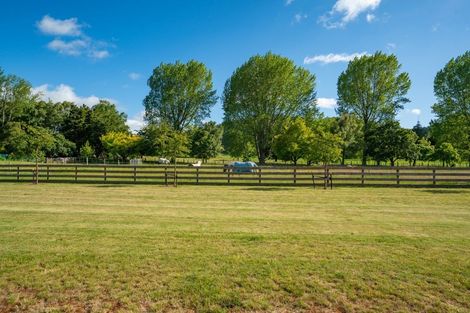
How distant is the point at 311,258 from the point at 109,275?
3477 mm

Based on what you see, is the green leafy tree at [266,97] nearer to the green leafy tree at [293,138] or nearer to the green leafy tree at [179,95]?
the green leafy tree at [293,138]

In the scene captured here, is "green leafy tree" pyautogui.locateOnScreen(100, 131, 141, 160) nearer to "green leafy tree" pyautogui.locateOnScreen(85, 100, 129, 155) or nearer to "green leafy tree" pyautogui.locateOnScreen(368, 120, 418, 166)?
"green leafy tree" pyautogui.locateOnScreen(85, 100, 129, 155)

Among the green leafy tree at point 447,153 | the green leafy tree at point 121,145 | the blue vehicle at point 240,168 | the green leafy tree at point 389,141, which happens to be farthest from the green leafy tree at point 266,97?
the green leafy tree at point 447,153

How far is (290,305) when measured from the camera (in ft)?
12.6

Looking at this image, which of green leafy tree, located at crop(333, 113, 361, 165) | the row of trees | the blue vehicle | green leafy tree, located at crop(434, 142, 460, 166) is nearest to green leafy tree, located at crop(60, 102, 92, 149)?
the row of trees

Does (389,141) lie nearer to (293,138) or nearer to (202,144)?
(293,138)

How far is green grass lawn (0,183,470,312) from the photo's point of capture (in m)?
3.93

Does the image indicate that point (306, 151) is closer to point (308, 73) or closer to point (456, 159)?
point (308, 73)

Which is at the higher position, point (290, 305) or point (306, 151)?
point (306, 151)

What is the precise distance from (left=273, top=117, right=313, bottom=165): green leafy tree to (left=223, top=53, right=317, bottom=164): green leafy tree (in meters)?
1.29

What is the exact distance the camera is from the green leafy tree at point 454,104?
1194 inches

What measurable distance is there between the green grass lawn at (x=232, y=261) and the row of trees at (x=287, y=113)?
20108 mm

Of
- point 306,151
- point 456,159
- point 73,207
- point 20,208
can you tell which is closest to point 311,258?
point 73,207

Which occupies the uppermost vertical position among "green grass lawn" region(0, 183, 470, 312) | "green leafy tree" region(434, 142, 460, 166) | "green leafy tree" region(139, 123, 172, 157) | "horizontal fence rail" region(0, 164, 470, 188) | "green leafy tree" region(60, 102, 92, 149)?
"green leafy tree" region(60, 102, 92, 149)
